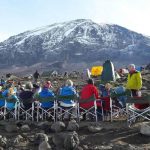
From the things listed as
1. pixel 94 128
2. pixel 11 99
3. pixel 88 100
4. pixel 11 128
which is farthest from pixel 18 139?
pixel 11 99

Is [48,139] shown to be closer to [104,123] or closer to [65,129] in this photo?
[65,129]

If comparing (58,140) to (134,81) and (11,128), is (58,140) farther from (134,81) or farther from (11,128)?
(134,81)

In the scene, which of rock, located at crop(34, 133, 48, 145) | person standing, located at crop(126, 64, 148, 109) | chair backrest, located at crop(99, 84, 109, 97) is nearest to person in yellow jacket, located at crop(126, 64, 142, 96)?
person standing, located at crop(126, 64, 148, 109)

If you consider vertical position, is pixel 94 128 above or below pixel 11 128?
above

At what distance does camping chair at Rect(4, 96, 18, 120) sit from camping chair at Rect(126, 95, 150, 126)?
17.6 feet

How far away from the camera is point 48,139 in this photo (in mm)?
14148

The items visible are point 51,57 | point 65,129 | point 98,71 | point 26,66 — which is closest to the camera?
point 65,129

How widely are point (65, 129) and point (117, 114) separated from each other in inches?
101

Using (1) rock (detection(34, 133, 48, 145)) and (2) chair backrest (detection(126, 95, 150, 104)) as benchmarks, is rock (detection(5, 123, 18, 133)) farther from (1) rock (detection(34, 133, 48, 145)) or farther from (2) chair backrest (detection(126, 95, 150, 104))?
(2) chair backrest (detection(126, 95, 150, 104))

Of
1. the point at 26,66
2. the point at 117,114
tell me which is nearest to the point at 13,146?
the point at 117,114

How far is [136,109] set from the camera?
1480cm

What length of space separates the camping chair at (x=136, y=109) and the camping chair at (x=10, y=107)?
Answer: 5.36 metres

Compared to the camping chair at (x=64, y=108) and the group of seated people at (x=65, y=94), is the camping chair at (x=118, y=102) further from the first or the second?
the camping chair at (x=64, y=108)

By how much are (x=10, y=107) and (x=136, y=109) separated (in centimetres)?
610
